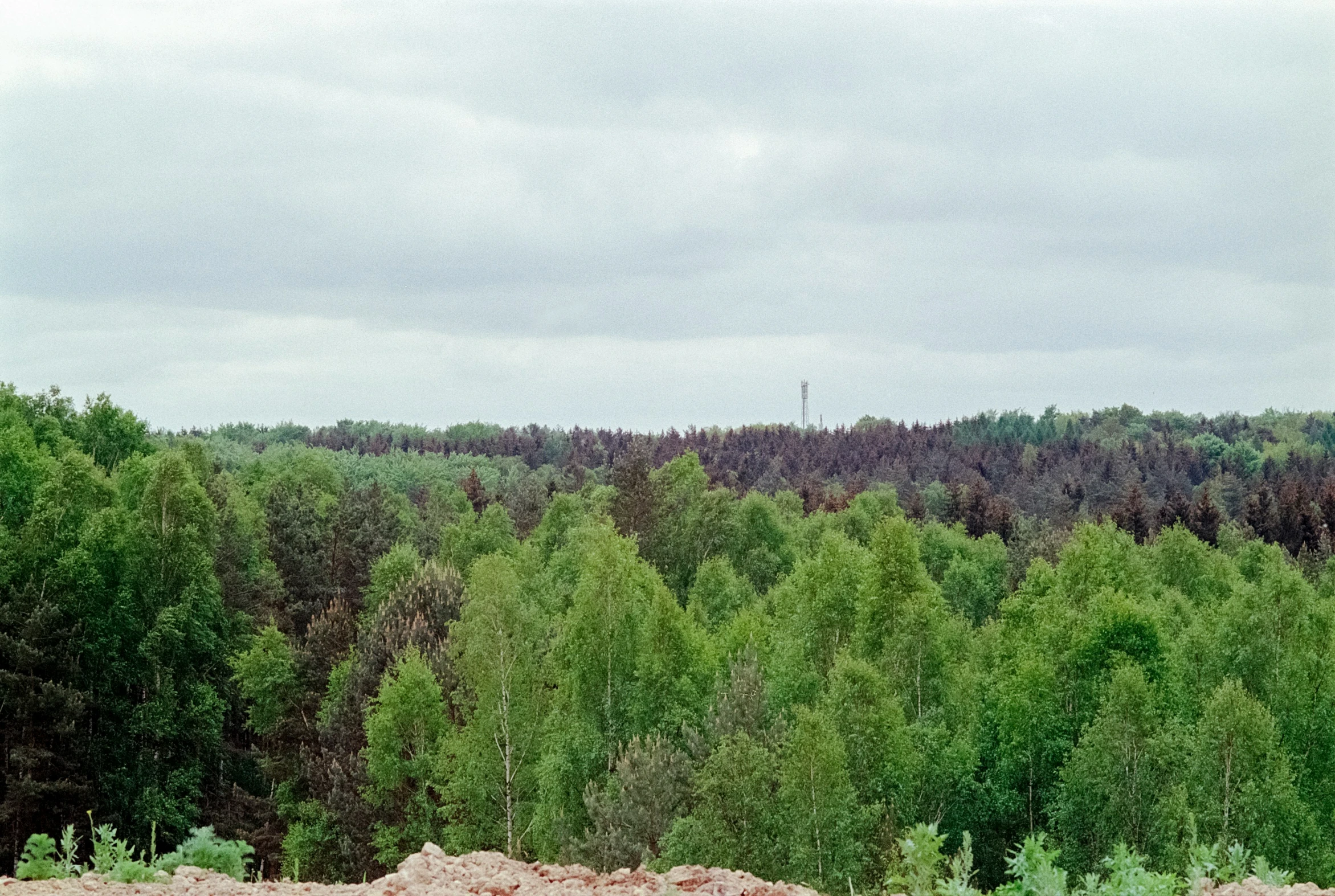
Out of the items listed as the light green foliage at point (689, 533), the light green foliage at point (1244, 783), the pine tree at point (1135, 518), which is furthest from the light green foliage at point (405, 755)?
the pine tree at point (1135, 518)

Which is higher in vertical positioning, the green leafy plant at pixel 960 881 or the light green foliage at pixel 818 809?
the green leafy plant at pixel 960 881

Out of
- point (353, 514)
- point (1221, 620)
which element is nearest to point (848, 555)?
point (1221, 620)

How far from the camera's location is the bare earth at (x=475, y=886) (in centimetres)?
1077

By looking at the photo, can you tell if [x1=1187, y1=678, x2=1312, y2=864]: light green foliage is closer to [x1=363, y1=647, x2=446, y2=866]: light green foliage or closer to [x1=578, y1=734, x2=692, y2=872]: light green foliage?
[x1=578, y1=734, x2=692, y2=872]: light green foliage

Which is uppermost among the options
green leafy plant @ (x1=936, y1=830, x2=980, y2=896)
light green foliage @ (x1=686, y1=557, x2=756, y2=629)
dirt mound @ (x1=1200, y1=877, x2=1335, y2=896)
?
green leafy plant @ (x1=936, y1=830, x2=980, y2=896)

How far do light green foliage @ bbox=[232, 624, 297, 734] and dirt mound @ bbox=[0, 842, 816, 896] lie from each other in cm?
4556

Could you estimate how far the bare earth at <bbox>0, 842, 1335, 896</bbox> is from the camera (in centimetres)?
1077

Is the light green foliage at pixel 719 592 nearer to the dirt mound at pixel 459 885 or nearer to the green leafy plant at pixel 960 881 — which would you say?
the dirt mound at pixel 459 885

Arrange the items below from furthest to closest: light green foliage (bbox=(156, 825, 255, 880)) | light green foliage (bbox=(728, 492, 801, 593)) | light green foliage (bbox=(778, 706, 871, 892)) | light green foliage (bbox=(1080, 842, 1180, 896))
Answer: light green foliage (bbox=(728, 492, 801, 593)) < light green foliage (bbox=(778, 706, 871, 892)) < light green foliage (bbox=(156, 825, 255, 880)) < light green foliage (bbox=(1080, 842, 1180, 896))

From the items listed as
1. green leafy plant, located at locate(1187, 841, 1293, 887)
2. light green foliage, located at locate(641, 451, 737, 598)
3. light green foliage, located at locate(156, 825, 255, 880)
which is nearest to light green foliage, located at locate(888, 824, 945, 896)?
green leafy plant, located at locate(1187, 841, 1293, 887)

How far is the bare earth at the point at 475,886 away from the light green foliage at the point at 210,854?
1.42 meters

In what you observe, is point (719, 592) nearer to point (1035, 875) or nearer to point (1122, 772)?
point (1122, 772)

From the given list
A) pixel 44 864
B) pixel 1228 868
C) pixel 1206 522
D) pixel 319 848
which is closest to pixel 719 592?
pixel 319 848

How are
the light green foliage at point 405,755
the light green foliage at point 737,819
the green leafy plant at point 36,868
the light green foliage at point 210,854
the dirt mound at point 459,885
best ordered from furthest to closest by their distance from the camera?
the light green foliage at point 405,755 < the light green foliage at point 737,819 < the light green foliage at point 210,854 < the green leafy plant at point 36,868 < the dirt mound at point 459,885
